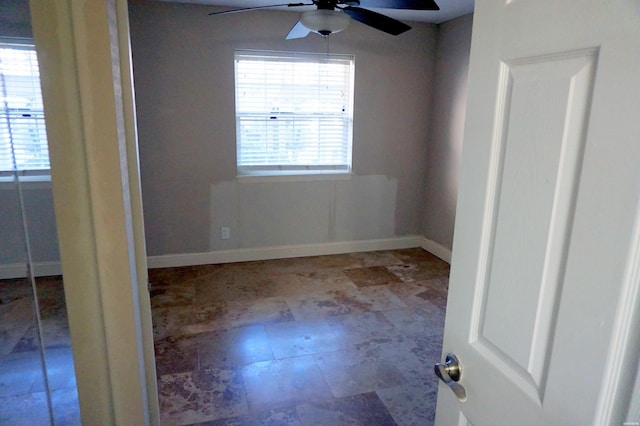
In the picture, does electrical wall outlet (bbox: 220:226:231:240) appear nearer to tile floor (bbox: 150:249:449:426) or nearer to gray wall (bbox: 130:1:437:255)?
gray wall (bbox: 130:1:437:255)

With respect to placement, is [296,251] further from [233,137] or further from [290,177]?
[233,137]

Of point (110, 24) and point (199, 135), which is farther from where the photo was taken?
point (199, 135)

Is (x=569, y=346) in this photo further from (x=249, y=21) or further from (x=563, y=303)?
(x=249, y=21)

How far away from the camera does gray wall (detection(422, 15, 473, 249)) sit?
152 inches

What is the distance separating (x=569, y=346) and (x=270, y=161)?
359 cm

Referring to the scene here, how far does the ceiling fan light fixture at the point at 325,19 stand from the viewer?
→ 7.38 ft

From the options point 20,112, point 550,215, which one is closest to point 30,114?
point 20,112

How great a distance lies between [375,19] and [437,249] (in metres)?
2.65

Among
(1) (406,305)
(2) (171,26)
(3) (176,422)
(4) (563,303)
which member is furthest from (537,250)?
(2) (171,26)

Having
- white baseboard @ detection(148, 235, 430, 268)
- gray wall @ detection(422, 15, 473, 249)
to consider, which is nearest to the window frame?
white baseboard @ detection(148, 235, 430, 268)

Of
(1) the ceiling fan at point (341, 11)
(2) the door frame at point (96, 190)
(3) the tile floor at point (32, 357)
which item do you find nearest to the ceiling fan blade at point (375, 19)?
(1) the ceiling fan at point (341, 11)

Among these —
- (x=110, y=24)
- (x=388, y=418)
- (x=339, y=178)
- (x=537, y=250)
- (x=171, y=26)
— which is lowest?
(x=388, y=418)

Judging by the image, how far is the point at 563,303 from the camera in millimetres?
642

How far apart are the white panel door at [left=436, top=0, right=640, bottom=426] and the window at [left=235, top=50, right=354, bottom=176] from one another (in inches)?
128
